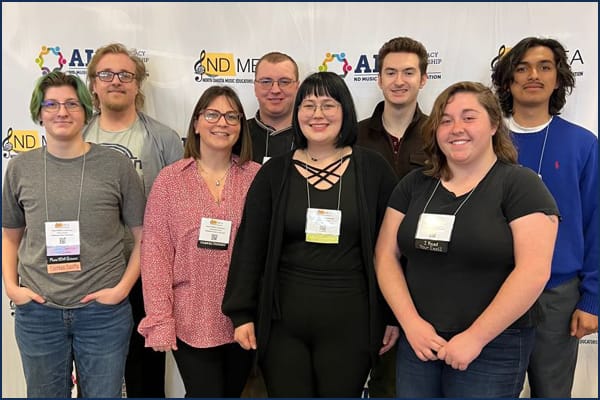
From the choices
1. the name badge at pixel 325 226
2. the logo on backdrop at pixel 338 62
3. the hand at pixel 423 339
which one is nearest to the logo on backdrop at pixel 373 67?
the logo on backdrop at pixel 338 62

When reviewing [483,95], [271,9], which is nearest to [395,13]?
[271,9]

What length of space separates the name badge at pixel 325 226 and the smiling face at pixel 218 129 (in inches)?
17.9

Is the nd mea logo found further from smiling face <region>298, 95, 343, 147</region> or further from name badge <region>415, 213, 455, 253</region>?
name badge <region>415, 213, 455, 253</region>

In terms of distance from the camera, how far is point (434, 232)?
1.37 meters

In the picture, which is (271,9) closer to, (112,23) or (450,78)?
(112,23)

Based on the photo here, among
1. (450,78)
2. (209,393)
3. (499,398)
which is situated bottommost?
(209,393)

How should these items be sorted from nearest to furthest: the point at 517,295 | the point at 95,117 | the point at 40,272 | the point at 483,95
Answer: the point at 517,295 < the point at 483,95 < the point at 40,272 < the point at 95,117

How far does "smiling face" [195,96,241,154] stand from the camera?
1.70 metres

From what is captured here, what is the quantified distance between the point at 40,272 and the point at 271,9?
67.1 inches

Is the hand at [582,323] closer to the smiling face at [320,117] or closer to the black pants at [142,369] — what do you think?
the smiling face at [320,117]

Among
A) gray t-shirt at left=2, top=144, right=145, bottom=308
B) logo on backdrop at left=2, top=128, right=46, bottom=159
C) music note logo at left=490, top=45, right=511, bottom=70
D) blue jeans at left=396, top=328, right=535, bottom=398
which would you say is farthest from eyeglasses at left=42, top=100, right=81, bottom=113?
music note logo at left=490, top=45, right=511, bottom=70

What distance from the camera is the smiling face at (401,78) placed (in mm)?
2057

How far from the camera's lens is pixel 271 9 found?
2.49 m

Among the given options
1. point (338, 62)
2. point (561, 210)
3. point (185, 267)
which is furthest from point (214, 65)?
point (561, 210)
